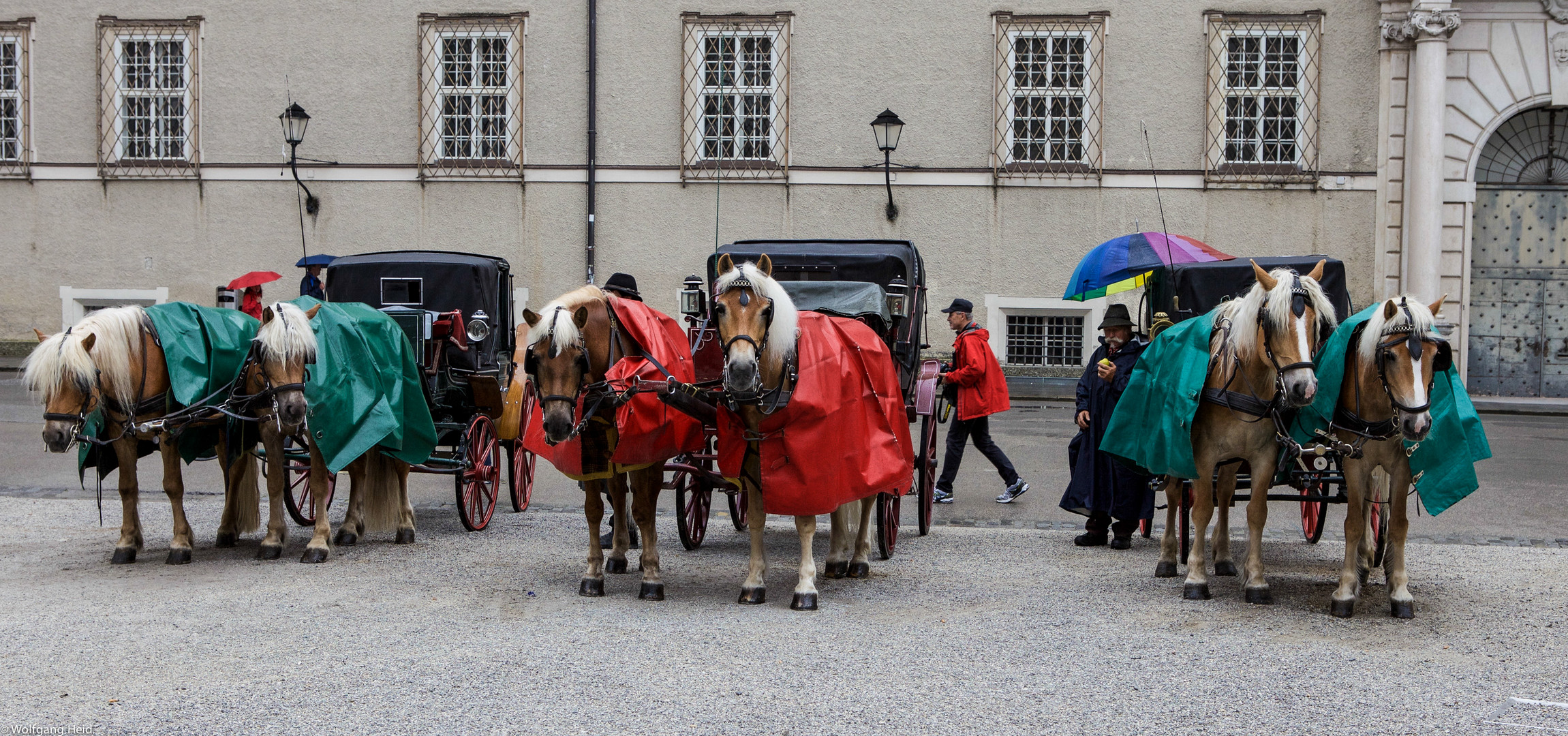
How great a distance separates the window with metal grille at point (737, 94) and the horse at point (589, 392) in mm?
12635

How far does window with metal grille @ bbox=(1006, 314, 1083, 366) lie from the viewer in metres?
19.6

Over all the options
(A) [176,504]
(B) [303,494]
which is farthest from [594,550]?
(B) [303,494]

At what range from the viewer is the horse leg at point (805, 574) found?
649 centimetres

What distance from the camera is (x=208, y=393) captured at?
7.62 metres

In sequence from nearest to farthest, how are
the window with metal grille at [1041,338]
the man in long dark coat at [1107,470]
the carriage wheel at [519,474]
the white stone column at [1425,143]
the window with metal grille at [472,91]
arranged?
the man in long dark coat at [1107,470] < the carriage wheel at [519,474] < the white stone column at [1425,143] < the window with metal grille at [472,91] < the window with metal grille at [1041,338]

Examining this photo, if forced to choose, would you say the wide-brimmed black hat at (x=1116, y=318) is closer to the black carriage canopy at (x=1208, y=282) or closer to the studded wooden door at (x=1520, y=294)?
the black carriage canopy at (x=1208, y=282)

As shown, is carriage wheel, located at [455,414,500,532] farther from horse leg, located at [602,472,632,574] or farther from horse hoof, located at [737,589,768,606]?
horse hoof, located at [737,589,768,606]

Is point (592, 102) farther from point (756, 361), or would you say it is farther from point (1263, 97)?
point (756, 361)

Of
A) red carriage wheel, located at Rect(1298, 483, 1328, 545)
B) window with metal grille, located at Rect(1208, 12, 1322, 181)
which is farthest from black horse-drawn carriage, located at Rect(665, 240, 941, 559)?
window with metal grille, located at Rect(1208, 12, 1322, 181)

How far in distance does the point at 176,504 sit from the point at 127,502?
11.3 inches

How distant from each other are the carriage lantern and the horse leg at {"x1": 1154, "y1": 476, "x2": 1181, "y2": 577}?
304 cm

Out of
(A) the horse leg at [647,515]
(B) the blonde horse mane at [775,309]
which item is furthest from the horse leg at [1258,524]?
(A) the horse leg at [647,515]

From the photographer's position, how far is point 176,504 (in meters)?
7.62

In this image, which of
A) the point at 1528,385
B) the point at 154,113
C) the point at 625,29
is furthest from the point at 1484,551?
the point at 154,113
